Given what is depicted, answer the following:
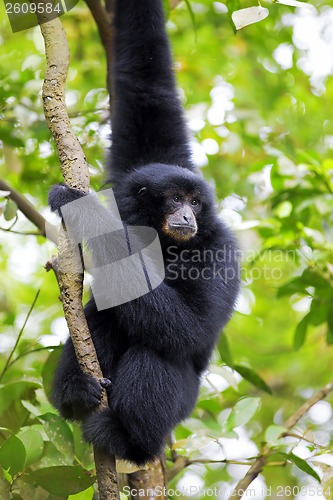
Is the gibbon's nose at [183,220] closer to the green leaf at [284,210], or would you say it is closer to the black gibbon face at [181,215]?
the black gibbon face at [181,215]

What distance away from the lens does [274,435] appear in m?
4.14

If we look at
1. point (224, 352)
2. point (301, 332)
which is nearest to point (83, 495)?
point (224, 352)

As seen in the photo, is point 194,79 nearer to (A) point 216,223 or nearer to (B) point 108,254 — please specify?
(A) point 216,223

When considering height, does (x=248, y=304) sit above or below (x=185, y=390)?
below

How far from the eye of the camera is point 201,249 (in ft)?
14.3

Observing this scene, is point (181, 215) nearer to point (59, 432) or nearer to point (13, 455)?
point (59, 432)

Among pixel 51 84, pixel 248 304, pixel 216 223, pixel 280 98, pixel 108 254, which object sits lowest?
pixel 248 304

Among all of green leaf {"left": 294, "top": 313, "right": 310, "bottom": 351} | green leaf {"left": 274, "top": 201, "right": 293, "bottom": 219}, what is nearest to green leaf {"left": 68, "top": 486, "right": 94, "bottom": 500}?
green leaf {"left": 294, "top": 313, "right": 310, "bottom": 351}

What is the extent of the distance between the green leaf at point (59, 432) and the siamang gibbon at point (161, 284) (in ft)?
0.24

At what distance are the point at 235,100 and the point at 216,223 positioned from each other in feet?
8.34

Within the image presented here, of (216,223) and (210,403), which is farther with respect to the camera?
(210,403)

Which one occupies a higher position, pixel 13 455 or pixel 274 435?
pixel 13 455

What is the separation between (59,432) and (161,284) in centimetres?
111

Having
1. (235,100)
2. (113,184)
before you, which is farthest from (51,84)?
(235,100)
